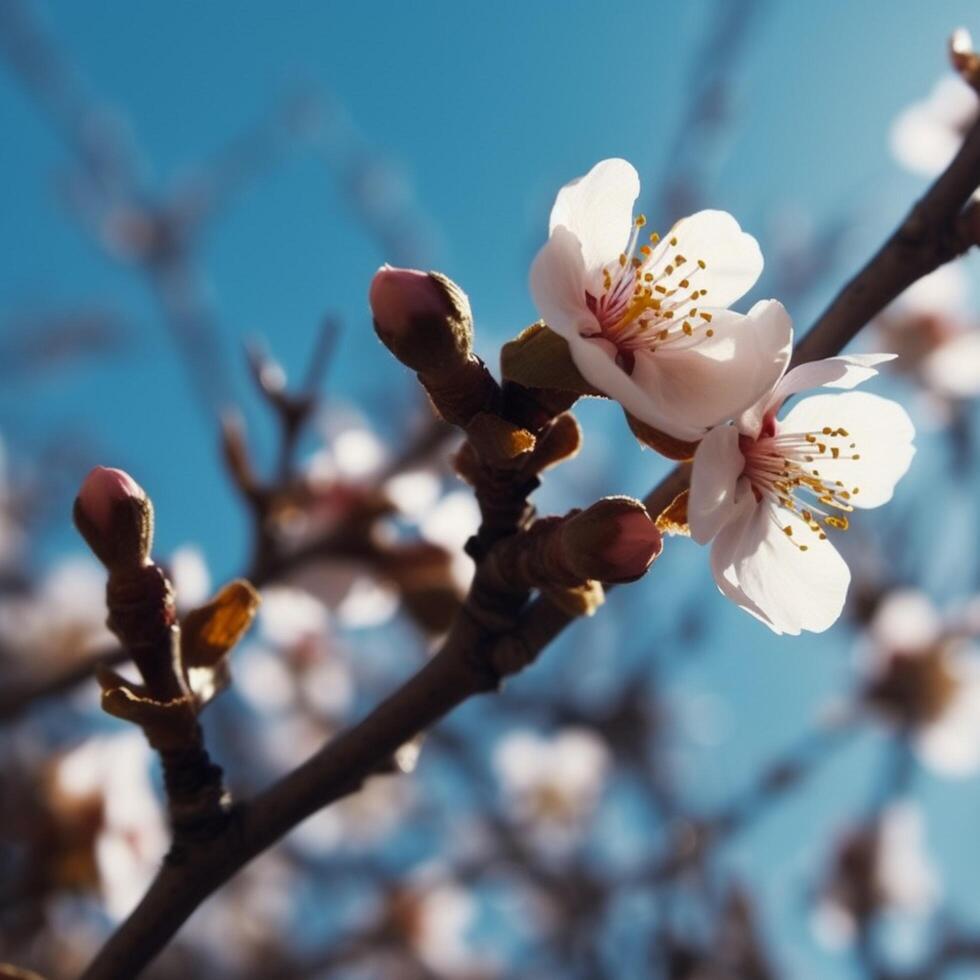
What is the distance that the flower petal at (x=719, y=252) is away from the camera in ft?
2.96

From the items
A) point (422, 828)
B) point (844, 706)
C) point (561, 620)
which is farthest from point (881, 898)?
point (561, 620)

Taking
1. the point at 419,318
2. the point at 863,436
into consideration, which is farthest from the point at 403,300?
the point at 863,436

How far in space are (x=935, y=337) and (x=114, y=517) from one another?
2707 millimetres

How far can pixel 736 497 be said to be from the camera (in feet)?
2.80

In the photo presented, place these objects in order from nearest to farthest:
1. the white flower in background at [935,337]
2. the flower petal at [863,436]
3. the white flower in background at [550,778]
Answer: the flower petal at [863,436], the white flower in background at [935,337], the white flower in background at [550,778]

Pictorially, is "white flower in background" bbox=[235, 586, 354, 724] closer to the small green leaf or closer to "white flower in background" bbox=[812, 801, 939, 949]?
"white flower in background" bbox=[812, 801, 939, 949]

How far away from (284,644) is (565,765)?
1384 millimetres

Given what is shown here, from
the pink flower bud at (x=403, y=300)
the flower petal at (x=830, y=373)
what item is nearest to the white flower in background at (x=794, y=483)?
the flower petal at (x=830, y=373)

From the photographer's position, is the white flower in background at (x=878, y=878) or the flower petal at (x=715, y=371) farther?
the white flower in background at (x=878, y=878)

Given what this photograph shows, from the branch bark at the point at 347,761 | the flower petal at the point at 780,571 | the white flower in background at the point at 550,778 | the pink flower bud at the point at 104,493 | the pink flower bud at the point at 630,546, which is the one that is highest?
the pink flower bud at the point at 104,493

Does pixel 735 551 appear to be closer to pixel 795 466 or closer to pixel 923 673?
pixel 795 466

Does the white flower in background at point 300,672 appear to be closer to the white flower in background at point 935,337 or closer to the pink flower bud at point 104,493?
the white flower in background at point 935,337

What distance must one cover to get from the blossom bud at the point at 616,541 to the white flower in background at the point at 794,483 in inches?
1.4

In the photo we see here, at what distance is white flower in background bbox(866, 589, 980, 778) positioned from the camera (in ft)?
9.77
